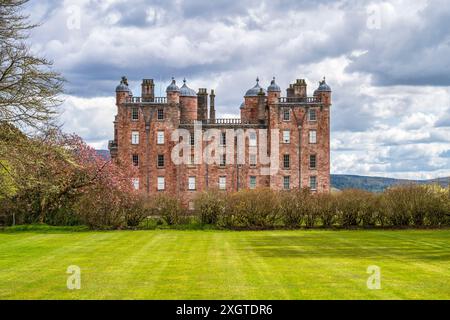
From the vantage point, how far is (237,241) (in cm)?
3203

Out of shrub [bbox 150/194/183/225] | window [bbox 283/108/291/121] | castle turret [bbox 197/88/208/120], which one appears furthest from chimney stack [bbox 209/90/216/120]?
shrub [bbox 150/194/183/225]

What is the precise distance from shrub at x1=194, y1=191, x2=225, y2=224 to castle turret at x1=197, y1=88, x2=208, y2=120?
37.0 m

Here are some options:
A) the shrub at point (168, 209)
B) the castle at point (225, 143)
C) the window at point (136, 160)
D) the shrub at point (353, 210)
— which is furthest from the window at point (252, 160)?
the shrub at point (353, 210)

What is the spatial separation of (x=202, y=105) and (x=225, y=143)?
5814mm

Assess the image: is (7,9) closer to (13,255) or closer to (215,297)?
(13,255)

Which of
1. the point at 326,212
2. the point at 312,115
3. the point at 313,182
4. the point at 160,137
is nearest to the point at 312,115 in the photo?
the point at 312,115

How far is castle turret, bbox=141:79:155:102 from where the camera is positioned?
252 feet

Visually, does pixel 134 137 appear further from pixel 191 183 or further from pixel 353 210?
pixel 353 210

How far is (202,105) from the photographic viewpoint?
8000 centimetres

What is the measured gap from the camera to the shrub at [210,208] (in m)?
43.1

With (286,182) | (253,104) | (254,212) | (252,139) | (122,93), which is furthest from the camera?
(253,104)

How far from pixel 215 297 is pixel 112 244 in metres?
15.7

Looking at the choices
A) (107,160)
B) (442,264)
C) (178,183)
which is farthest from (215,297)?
(178,183)

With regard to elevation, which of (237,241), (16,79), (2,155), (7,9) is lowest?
(237,241)
